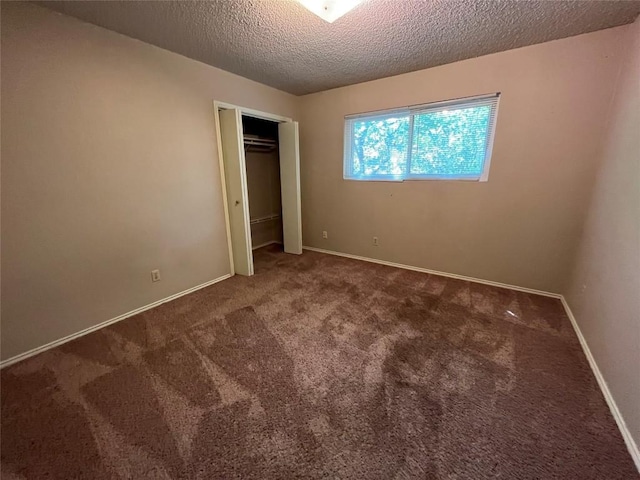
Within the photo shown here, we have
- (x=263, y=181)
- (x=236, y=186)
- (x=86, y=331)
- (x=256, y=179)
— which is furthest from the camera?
(x=263, y=181)

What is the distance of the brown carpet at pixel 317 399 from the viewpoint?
116cm

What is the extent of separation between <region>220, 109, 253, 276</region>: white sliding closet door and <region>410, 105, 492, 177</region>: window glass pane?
206 cm

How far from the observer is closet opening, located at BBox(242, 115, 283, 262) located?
163 inches

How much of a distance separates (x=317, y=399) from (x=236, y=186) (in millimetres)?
2374

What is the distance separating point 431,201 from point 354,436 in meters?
2.62

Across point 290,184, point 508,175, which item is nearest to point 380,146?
point 290,184

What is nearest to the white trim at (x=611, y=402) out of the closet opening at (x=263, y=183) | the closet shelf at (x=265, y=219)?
the closet opening at (x=263, y=183)

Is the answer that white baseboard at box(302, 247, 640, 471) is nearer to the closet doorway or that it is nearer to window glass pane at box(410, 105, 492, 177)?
window glass pane at box(410, 105, 492, 177)

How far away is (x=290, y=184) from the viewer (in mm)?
3816

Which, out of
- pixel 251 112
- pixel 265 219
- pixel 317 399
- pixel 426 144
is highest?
pixel 251 112

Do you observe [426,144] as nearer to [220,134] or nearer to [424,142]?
[424,142]

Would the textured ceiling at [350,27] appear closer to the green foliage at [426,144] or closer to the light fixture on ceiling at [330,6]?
the light fixture on ceiling at [330,6]

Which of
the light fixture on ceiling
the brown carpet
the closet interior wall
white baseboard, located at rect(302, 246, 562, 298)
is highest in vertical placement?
the light fixture on ceiling

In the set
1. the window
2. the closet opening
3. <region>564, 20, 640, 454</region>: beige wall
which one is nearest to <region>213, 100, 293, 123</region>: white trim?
the closet opening
